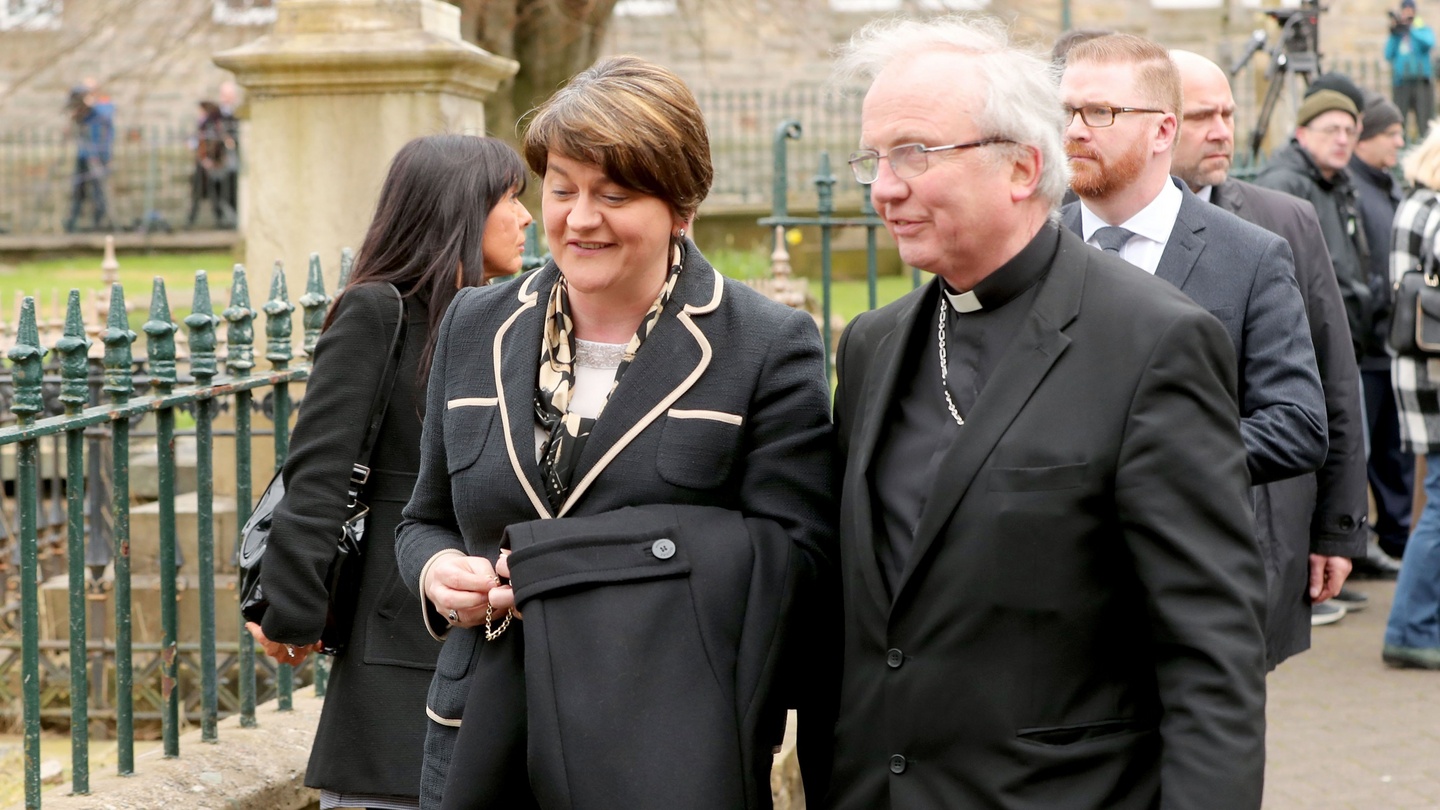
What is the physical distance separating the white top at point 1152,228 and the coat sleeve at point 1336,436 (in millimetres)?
565

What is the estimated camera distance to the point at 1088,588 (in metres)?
2.23

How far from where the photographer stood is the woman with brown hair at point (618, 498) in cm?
238

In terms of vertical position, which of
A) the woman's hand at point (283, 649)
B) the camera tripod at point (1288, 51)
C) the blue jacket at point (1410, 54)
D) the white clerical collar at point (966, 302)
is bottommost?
the woman's hand at point (283, 649)

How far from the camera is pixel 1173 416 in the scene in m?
2.19

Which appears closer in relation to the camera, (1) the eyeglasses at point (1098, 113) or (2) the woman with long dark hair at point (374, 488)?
(2) the woman with long dark hair at point (374, 488)

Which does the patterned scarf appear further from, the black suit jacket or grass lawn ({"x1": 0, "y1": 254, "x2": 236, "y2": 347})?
grass lawn ({"x1": 0, "y1": 254, "x2": 236, "y2": 347})

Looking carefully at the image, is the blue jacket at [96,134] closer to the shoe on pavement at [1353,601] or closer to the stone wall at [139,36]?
the stone wall at [139,36]

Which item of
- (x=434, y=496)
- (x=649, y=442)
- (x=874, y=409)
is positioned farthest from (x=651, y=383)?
(x=434, y=496)

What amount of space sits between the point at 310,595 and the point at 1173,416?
5.71ft

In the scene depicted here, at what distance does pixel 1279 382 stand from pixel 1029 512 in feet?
4.10

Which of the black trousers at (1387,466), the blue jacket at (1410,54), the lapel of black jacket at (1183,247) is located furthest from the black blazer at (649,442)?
the blue jacket at (1410,54)

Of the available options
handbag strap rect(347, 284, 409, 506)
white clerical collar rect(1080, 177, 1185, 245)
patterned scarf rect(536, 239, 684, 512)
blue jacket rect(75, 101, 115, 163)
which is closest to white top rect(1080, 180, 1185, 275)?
white clerical collar rect(1080, 177, 1185, 245)

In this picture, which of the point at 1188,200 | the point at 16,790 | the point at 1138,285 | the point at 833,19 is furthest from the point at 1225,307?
the point at 833,19

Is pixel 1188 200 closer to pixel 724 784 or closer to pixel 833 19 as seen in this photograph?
pixel 724 784
